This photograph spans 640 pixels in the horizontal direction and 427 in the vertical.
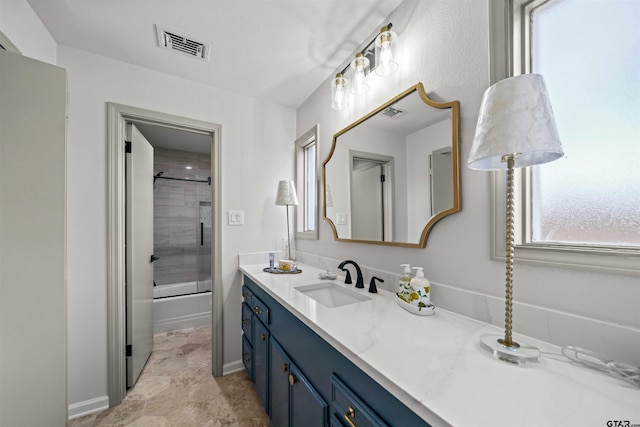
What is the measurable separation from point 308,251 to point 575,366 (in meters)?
1.68

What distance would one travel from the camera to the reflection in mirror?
104 centimetres

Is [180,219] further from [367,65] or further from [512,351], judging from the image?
[512,351]

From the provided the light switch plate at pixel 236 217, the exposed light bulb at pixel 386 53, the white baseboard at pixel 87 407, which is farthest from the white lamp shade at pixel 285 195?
the white baseboard at pixel 87 407

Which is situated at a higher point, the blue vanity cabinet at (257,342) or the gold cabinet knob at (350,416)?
the gold cabinet knob at (350,416)

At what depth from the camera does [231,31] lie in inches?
56.4

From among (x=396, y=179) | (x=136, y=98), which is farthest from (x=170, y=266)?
(x=396, y=179)

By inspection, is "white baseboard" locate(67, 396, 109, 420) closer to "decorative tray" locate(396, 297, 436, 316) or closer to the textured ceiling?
"decorative tray" locate(396, 297, 436, 316)

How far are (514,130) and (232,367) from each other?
7.79 feet

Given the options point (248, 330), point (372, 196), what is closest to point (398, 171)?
point (372, 196)

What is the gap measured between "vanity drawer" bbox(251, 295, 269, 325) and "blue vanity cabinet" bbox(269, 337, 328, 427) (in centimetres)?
14

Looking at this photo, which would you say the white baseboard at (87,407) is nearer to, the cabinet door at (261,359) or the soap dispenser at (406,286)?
the cabinet door at (261,359)

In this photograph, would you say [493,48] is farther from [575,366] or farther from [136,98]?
[136,98]

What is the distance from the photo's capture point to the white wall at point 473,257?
24.6 inches

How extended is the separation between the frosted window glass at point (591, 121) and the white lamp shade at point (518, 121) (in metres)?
0.19
